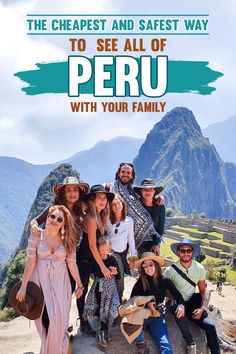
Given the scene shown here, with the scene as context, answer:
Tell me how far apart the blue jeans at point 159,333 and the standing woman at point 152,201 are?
1199 mm

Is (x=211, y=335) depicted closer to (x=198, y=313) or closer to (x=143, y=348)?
(x=198, y=313)

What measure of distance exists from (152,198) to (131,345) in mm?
1744

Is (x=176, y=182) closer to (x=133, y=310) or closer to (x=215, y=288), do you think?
(x=215, y=288)

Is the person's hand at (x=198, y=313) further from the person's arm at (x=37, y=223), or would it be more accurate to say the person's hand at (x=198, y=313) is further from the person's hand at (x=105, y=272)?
the person's arm at (x=37, y=223)

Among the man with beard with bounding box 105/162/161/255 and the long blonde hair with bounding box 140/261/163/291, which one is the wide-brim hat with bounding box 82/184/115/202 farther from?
the long blonde hair with bounding box 140/261/163/291

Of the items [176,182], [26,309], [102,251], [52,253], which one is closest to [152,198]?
[102,251]

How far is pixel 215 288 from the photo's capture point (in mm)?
22672

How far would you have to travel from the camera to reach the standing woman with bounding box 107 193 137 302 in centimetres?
504

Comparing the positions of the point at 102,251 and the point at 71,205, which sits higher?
the point at 71,205

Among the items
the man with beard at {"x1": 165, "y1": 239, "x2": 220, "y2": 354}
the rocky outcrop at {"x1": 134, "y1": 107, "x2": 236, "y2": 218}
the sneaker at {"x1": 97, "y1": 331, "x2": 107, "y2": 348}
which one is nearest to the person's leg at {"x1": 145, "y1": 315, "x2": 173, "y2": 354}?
the man with beard at {"x1": 165, "y1": 239, "x2": 220, "y2": 354}

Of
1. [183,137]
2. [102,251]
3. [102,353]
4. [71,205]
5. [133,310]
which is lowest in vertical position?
[102,353]

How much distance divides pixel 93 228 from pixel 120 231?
38cm

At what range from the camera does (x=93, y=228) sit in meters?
4.81

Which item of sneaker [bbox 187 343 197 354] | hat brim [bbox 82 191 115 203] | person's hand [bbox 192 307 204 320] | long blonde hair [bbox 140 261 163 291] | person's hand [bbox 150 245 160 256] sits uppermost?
hat brim [bbox 82 191 115 203]
